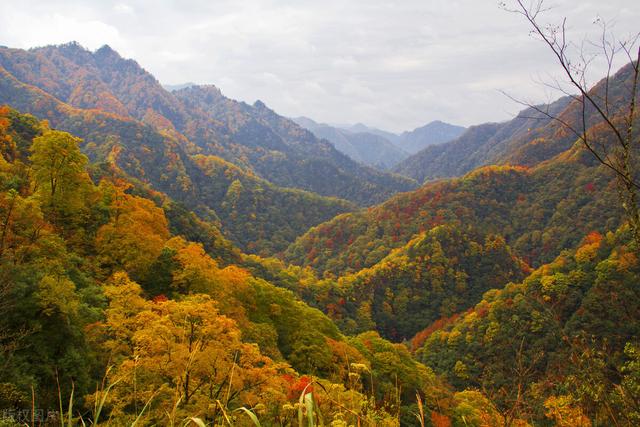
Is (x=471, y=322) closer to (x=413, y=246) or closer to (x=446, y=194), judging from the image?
(x=413, y=246)

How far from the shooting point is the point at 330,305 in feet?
285

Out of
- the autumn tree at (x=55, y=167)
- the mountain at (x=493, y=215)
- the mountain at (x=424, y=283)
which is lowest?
the mountain at (x=424, y=283)

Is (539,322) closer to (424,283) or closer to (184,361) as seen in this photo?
(184,361)

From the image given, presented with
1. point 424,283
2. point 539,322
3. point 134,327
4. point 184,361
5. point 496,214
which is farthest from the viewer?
point 496,214

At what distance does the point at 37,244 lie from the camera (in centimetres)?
2141

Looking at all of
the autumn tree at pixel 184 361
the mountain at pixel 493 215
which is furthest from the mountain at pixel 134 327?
the mountain at pixel 493 215

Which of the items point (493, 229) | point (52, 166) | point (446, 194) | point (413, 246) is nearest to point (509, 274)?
point (413, 246)

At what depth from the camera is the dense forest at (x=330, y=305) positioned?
695cm

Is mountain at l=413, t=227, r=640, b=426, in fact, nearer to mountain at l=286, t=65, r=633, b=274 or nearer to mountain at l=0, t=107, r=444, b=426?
mountain at l=0, t=107, r=444, b=426

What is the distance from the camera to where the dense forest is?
6953 mm

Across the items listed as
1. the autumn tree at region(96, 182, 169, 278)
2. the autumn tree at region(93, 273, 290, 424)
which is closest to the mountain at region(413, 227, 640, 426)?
the autumn tree at region(96, 182, 169, 278)

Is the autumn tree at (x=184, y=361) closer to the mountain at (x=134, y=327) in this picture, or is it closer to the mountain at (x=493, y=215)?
the mountain at (x=134, y=327)

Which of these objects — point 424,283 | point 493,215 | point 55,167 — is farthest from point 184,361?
point 493,215

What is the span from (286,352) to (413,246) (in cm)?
8507
